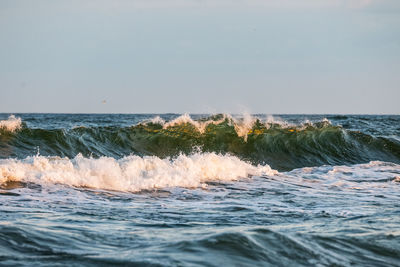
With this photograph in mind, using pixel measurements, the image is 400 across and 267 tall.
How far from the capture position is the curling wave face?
1644cm

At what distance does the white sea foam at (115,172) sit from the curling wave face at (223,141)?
231 inches

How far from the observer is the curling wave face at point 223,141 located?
53.9 ft

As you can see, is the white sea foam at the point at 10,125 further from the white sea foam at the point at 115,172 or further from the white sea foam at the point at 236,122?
the white sea foam at the point at 115,172

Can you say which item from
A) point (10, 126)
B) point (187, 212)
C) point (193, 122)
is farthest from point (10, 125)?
point (187, 212)

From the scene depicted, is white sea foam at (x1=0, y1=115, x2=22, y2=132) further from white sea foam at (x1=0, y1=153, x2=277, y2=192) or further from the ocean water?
white sea foam at (x1=0, y1=153, x2=277, y2=192)

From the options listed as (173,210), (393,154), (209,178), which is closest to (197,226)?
(173,210)

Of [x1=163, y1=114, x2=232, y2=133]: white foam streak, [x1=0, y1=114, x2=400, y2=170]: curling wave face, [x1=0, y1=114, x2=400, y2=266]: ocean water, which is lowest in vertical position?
[x1=0, y1=114, x2=400, y2=266]: ocean water

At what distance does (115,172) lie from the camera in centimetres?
898

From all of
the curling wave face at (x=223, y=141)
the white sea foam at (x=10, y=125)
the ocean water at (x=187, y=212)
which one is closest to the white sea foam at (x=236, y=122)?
the curling wave face at (x=223, y=141)

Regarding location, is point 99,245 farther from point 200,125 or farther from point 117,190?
point 200,125

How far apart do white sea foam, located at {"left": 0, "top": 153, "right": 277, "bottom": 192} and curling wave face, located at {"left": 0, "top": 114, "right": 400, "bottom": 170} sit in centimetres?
588

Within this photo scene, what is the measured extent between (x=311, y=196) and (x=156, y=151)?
9744mm

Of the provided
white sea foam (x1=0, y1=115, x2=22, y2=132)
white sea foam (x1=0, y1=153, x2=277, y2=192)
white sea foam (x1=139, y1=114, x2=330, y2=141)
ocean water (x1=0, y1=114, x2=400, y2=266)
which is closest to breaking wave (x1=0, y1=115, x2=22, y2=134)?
white sea foam (x1=0, y1=115, x2=22, y2=132)

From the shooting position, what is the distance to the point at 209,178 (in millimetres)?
10328
